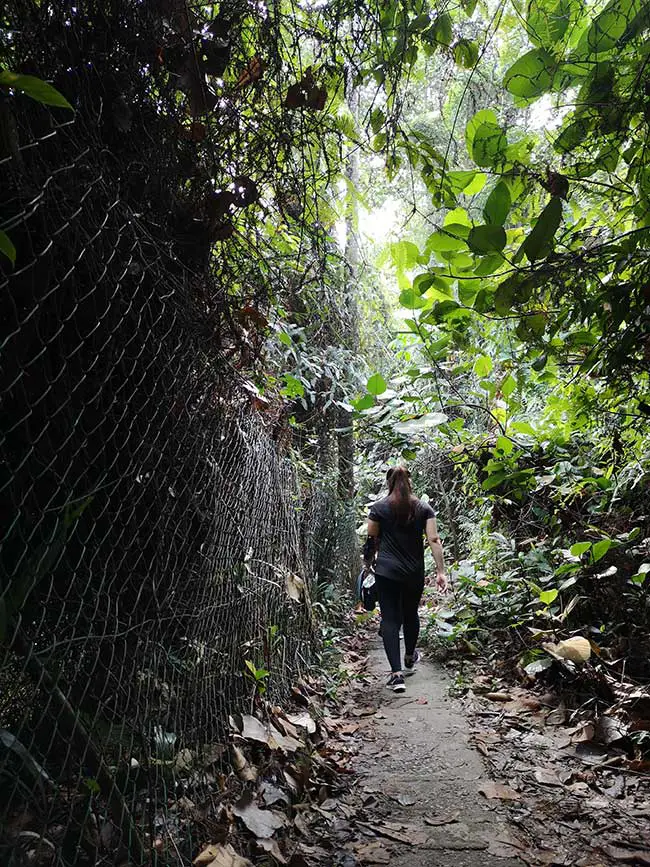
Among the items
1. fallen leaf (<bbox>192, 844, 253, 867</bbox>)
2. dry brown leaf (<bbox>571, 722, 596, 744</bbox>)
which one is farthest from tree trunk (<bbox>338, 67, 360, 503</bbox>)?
fallen leaf (<bbox>192, 844, 253, 867</bbox>)

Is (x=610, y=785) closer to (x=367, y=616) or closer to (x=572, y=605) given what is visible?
(x=572, y=605)

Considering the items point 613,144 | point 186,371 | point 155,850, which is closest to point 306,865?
point 155,850

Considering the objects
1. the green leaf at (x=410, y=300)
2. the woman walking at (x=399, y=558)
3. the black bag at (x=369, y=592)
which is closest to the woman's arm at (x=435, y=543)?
the woman walking at (x=399, y=558)

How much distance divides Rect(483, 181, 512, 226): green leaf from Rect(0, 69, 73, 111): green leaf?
1.44 m

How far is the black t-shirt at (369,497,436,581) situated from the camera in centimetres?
454

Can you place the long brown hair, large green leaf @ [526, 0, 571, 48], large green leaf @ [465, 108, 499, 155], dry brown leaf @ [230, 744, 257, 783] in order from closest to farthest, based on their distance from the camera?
large green leaf @ [526, 0, 571, 48] < large green leaf @ [465, 108, 499, 155] < dry brown leaf @ [230, 744, 257, 783] < the long brown hair

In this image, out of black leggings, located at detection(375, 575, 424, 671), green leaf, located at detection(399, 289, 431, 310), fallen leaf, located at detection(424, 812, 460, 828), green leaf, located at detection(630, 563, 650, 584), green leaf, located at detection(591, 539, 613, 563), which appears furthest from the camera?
black leggings, located at detection(375, 575, 424, 671)

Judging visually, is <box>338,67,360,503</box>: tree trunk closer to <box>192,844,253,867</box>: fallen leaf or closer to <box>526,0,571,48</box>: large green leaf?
<box>526,0,571,48</box>: large green leaf

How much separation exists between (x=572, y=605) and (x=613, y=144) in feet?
9.55

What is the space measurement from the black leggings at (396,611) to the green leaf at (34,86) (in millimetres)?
4134

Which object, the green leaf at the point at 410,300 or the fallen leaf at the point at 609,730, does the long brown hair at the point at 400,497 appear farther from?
the green leaf at the point at 410,300

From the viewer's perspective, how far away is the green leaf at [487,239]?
1922 millimetres

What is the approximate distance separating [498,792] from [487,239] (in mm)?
2472

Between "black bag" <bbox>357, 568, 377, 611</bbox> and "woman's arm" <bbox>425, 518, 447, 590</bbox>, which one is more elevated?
"woman's arm" <bbox>425, 518, 447, 590</bbox>
